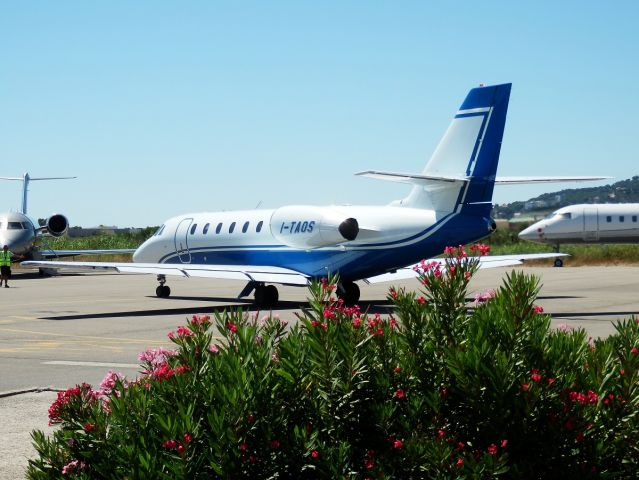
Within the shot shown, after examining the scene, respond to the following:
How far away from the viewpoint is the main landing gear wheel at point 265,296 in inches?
1025

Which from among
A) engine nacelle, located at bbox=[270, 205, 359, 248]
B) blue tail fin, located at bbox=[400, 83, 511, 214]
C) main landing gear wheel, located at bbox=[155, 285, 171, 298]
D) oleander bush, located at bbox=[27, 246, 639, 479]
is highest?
blue tail fin, located at bbox=[400, 83, 511, 214]

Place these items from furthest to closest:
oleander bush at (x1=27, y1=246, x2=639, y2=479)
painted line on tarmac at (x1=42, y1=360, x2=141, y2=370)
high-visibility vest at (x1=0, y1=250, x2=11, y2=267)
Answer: high-visibility vest at (x1=0, y1=250, x2=11, y2=267), painted line on tarmac at (x1=42, y1=360, x2=141, y2=370), oleander bush at (x1=27, y1=246, x2=639, y2=479)

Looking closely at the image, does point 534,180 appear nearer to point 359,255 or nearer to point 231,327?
point 359,255

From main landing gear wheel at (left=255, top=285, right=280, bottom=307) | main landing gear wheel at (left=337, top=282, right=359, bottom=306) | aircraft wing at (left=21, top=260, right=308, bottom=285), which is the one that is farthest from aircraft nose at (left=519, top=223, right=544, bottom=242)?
aircraft wing at (left=21, top=260, right=308, bottom=285)

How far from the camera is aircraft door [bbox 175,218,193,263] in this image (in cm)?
2906

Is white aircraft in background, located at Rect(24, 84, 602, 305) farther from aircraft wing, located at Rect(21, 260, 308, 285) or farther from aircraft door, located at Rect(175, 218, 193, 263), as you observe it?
aircraft door, located at Rect(175, 218, 193, 263)

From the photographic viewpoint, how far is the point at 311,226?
80.8 feet

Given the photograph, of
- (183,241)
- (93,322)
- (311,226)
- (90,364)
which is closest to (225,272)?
(311,226)

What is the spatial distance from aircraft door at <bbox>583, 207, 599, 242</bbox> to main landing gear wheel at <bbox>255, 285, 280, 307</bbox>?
34.7 metres

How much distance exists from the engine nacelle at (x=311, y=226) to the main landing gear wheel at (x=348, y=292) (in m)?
1.38

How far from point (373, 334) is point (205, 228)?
2416 cm

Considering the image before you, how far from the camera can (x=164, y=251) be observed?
29766mm

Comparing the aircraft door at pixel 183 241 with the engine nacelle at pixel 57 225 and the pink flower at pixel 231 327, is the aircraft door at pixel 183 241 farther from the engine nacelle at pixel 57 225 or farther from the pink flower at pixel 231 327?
the pink flower at pixel 231 327

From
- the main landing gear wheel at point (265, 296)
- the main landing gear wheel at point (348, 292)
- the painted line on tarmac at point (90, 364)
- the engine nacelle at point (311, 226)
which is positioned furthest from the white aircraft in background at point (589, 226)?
the painted line on tarmac at point (90, 364)
